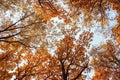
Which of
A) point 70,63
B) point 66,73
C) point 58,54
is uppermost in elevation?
point 58,54

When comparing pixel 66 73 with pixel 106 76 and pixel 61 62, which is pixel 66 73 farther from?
pixel 106 76

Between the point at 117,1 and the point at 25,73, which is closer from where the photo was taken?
the point at 117,1

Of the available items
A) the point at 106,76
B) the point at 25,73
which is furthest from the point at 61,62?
the point at 106,76

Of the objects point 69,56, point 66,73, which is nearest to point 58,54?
point 69,56

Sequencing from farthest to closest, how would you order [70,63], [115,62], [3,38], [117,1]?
[115,62]
[70,63]
[3,38]
[117,1]

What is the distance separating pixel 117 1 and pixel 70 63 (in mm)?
6018

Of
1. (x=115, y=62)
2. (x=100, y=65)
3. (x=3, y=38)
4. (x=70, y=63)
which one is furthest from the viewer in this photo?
(x=100, y=65)

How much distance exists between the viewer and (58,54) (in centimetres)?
1569

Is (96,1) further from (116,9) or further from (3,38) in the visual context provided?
(3,38)

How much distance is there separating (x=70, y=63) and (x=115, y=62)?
19.1 feet

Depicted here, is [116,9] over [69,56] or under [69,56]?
under

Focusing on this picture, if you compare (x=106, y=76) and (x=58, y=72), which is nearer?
(x=58, y=72)

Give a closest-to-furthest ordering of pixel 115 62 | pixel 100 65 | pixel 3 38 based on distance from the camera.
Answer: pixel 3 38, pixel 115 62, pixel 100 65

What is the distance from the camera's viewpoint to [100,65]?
20.3 m
